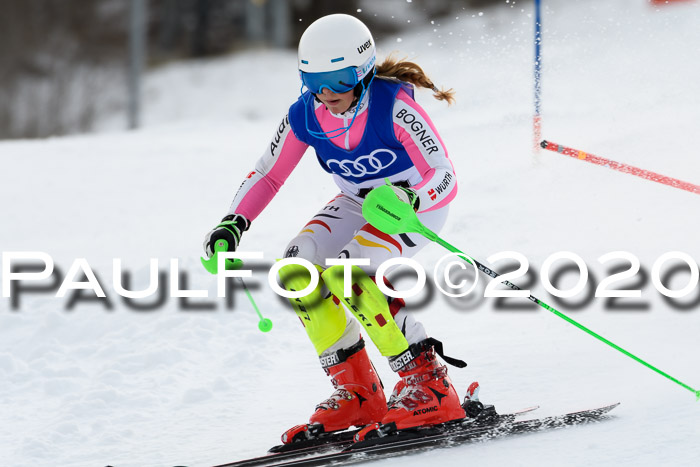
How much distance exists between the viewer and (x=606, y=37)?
15.6 m

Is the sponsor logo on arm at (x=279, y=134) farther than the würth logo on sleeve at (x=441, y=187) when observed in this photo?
Yes

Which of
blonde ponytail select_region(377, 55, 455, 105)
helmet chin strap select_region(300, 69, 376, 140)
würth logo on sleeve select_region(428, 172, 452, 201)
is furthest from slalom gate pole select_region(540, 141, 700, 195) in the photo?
helmet chin strap select_region(300, 69, 376, 140)

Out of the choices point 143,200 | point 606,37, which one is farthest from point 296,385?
point 606,37

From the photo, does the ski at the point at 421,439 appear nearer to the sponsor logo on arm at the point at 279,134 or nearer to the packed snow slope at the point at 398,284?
the packed snow slope at the point at 398,284

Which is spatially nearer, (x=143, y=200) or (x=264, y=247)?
(x=264, y=247)

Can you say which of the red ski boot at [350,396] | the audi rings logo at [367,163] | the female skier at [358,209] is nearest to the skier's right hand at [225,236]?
the female skier at [358,209]

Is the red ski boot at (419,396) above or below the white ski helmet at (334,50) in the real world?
below

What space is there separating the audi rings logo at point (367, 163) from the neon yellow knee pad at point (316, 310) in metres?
0.40

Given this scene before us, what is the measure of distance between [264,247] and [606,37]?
34.6ft

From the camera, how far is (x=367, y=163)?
356 cm

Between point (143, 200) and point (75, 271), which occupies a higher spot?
point (143, 200)

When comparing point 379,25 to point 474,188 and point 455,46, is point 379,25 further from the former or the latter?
point 474,188

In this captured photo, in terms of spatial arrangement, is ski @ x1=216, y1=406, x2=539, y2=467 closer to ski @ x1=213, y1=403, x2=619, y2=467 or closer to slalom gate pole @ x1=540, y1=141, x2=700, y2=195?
ski @ x1=213, y1=403, x2=619, y2=467

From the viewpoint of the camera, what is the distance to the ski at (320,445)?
332 centimetres
